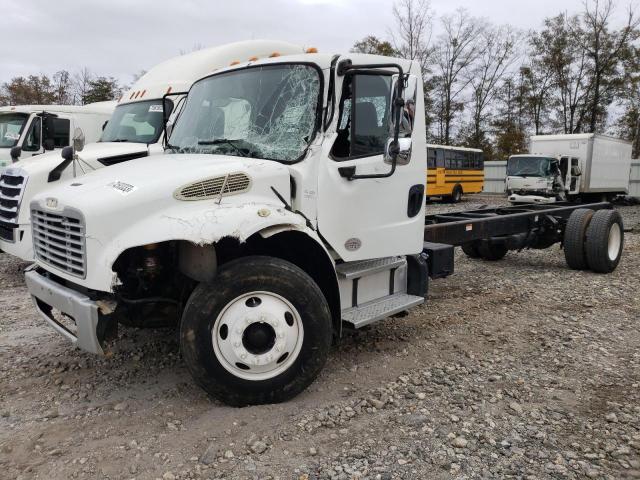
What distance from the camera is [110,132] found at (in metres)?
9.38

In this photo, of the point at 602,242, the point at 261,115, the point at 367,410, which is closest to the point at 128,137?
the point at 261,115

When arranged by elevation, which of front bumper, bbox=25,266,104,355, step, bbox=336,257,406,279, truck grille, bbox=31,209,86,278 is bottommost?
front bumper, bbox=25,266,104,355

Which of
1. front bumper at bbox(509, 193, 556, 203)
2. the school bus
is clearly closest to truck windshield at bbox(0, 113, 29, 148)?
the school bus

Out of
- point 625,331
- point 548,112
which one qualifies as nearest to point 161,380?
point 625,331

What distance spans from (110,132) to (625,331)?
8402 millimetres

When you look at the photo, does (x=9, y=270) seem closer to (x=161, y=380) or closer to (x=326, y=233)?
(x=161, y=380)

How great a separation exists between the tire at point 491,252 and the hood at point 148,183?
6354mm

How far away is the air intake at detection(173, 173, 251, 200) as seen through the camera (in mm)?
3396

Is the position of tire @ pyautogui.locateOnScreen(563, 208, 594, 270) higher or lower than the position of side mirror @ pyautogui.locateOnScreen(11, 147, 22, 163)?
lower

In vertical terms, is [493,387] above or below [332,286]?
A: below

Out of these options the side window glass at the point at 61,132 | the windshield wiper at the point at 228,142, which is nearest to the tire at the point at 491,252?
the windshield wiper at the point at 228,142

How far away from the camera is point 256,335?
135 inches

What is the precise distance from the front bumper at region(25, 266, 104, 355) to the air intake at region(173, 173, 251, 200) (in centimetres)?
87

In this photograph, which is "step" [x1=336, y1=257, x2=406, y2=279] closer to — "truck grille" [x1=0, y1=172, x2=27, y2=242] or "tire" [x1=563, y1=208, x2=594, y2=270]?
"tire" [x1=563, y1=208, x2=594, y2=270]
